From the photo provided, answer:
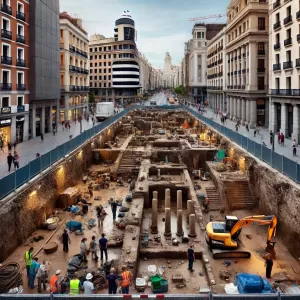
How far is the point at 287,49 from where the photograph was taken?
1715 inches

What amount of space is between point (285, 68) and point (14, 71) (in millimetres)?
32612

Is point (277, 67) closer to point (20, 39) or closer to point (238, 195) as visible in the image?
point (238, 195)

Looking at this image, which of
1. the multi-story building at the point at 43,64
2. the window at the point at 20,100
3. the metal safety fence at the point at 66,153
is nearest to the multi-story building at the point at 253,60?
the metal safety fence at the point at 66,153

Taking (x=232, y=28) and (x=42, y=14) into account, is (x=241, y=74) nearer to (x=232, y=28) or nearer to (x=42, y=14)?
(x=232, y=28)

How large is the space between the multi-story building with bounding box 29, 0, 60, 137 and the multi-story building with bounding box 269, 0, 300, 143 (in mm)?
30909

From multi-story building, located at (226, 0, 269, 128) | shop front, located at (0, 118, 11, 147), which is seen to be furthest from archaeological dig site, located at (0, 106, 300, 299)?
multi-story building, located at (226, 0, 269, 128)

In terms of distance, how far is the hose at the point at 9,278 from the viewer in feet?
54.0

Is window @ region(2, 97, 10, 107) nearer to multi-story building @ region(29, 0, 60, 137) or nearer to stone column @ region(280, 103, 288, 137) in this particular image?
multi-story building @ region(29, 0, 60, 137)

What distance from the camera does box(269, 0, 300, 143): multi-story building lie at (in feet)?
135

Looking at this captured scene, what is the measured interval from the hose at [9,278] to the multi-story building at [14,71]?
24960 mm

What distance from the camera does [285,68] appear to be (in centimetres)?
4378

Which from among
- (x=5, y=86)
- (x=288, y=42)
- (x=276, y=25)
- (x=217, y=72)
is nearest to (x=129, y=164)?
(x=5, y=86)

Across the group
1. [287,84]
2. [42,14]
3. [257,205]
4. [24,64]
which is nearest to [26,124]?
[24,64]

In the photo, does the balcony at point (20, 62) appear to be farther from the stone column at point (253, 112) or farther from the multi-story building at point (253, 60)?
the stone column at point (253, 112)
